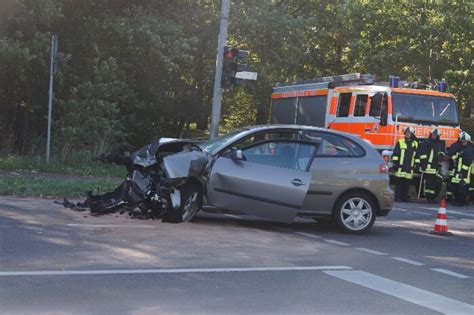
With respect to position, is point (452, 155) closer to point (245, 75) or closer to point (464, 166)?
point (464, 166)

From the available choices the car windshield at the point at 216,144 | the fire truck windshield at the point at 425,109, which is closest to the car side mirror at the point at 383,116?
the fire truck windshield at the point at 425,109

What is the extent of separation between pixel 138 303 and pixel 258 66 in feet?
58.2

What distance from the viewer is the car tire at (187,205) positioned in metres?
8.95

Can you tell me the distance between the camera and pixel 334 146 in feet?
31.7

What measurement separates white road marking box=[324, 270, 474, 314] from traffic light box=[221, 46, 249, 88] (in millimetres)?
8349

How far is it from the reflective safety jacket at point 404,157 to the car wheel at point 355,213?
5.72 metres

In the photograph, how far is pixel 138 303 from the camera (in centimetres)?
517

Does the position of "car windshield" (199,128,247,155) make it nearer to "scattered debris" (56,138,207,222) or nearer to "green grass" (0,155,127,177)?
"scattered debris" (56,138,207,222)

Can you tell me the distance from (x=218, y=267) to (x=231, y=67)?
27.8 ft

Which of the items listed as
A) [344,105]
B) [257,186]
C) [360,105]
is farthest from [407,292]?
[344,105]

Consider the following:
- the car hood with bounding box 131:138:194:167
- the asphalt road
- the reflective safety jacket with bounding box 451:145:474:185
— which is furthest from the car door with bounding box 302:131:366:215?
the reflective safety jacket with bounding box 451:145:474:185

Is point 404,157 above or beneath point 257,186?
above

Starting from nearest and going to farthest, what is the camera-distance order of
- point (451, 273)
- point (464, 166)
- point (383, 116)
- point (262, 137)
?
point (451, 273) < point (262, 137) < point (464, 166) < point (383, 116)

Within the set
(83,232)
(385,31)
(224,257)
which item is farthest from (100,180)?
(385,31)
